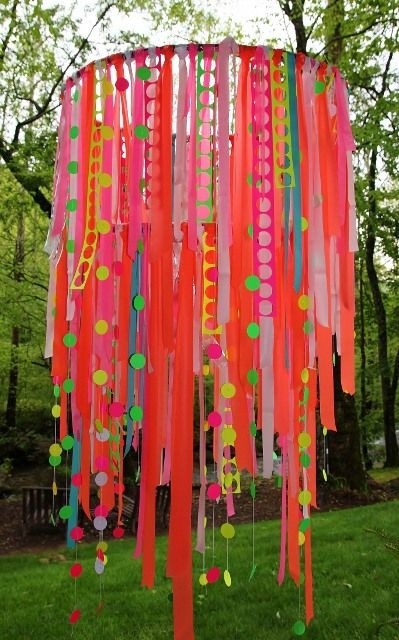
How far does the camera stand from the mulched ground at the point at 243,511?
6729mm

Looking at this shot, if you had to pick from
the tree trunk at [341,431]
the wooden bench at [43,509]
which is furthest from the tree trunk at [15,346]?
the tree trunk at [341,431]

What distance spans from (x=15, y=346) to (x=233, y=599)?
23.5 feet

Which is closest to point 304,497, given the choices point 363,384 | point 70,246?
point 70,246

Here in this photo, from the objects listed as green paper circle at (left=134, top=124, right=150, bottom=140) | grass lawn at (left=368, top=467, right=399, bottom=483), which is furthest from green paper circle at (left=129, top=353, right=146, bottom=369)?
grass lawn at (left=368, top=467, right=399, bottom=483)

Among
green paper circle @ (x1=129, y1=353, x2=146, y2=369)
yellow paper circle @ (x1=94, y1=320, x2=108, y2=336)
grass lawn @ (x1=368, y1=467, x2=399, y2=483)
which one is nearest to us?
green paper circle @ (x1=129, y1=353, x2=146, y2=369)

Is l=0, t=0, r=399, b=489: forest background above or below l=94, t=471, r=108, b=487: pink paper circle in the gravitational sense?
above

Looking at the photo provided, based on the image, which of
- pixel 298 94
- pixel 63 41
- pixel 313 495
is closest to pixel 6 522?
pixel 63 41

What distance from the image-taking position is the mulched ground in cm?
673

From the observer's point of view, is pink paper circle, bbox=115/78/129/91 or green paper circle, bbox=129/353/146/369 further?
pink paper circle, bbox=115/78/129/91

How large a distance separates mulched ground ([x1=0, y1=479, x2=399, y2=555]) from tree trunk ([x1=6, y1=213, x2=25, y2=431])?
2.52 metres

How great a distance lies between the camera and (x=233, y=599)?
3.47 metres

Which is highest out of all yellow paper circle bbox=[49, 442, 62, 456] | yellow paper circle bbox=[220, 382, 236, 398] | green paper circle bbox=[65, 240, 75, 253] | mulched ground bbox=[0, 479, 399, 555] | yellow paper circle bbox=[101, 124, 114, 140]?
yellow paper circle bbox=[101, 124, 114, 140]

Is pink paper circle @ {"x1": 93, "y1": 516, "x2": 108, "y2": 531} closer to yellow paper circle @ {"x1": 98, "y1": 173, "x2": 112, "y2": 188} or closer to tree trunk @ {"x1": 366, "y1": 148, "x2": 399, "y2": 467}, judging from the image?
yellow paper circle @ {"x1": 98, "y1": 173, "x2": 112, "y2": 188}

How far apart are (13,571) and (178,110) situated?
476cm
